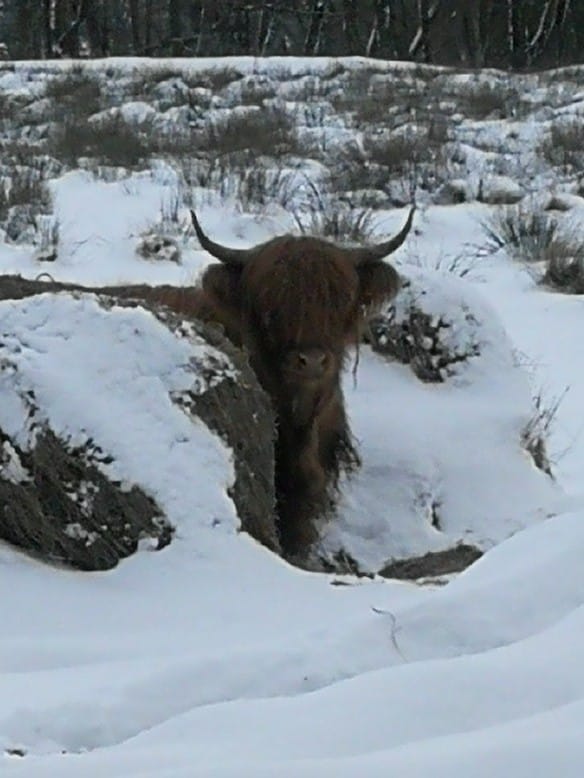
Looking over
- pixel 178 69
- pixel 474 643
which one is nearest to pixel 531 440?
pixel 474 643

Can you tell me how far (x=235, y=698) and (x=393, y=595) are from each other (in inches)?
33.7

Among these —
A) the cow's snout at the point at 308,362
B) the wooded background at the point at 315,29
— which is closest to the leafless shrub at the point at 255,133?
the cow's snout at the point at 308,362

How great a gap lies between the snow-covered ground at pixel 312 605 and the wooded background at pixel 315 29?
28.4 m

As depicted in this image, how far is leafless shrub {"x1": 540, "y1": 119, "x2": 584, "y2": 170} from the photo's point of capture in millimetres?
13289

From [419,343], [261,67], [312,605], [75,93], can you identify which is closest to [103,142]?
[75,93]

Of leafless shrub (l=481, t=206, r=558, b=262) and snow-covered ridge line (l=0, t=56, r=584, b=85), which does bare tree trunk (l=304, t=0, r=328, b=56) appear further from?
leafless shrub (l=481, t=206, r=558, b=262)

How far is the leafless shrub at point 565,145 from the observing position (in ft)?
43.6

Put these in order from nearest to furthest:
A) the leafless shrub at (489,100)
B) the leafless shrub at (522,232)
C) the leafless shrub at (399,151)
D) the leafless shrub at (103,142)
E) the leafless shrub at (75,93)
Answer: the leafless shrub at (522,232)
the leafless shrub at (399,151)
the leafless shrub at (103,142)
the leafless shrub at (489,100)
the leafless shrub at (75,93)

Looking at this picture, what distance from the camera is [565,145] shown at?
14.0m

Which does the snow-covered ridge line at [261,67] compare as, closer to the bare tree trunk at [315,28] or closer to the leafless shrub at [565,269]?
the leafless shrub at [565,269]

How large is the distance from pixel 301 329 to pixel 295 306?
0.08m

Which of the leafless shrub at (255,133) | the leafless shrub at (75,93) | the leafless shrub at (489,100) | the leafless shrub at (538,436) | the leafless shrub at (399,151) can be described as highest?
the leafless shrub at (538,436)

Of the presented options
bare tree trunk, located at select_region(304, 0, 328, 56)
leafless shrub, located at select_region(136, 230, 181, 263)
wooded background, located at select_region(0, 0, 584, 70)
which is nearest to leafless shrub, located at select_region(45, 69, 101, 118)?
leafless shrub, located at select_region(136, 230, 181, 263)

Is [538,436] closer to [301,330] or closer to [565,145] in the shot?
[301,330]
